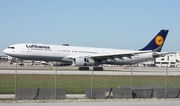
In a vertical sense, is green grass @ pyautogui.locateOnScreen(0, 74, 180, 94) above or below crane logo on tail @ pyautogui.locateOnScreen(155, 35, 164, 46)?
below

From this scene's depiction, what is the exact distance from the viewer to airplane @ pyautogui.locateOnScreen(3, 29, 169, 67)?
162 feet

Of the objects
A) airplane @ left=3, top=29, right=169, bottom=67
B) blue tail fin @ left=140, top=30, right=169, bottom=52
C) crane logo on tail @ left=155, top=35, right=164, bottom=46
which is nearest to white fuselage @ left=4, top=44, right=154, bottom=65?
Result: airplane @ left=3, top=29, right=169, bottom=67

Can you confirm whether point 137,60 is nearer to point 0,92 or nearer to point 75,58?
point 75,58

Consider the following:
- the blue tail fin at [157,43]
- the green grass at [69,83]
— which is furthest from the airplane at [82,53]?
the green grass at [69,83]

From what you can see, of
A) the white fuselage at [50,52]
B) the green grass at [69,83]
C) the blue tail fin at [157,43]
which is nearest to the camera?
the green grass at [69,83]

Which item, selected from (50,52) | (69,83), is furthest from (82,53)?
(69,83)

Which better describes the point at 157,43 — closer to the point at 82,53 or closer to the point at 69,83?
the point at 82,53

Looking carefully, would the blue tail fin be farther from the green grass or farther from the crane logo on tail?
the green grass

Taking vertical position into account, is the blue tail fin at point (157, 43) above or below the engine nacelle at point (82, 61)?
above

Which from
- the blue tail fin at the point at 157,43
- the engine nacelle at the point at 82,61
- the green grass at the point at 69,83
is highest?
the blue tail fin at the point at 157,43

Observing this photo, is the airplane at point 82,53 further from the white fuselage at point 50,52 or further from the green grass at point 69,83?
the green grass at point 69,83

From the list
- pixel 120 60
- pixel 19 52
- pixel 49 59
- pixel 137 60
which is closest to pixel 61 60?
pixel 49 59

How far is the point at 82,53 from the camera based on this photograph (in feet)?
177

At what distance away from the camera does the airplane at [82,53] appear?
162 feet
